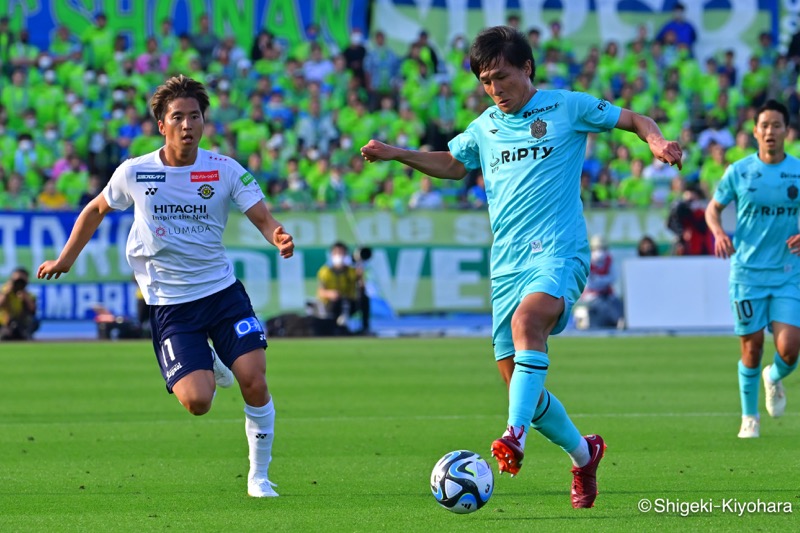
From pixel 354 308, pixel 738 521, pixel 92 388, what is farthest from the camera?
pixel 354 308

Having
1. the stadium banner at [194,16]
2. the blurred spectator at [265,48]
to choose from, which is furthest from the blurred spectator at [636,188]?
the stadium banner at [194,16]

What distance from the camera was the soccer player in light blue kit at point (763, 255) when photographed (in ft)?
34.1

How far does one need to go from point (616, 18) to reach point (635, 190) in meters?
8.78

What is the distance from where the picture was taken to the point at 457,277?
23969 millimetres

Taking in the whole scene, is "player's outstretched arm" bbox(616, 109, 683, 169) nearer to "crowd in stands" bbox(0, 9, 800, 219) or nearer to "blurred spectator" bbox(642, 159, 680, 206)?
"crowd in stands" bbox(0, 9, 800, 219)

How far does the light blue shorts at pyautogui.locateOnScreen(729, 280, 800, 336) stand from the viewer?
34.1 ft

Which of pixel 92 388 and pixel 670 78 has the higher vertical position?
pixel 670 78

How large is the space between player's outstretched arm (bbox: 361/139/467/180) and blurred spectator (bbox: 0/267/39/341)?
1532cm

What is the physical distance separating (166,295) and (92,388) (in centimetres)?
746

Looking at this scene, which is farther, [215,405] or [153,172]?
[215,405]

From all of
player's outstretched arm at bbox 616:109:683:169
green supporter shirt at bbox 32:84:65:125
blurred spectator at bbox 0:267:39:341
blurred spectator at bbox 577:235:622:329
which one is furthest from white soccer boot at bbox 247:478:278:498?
green supporter shirt at bbox 32:84:65:125

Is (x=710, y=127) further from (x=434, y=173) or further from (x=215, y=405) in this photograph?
(x=434, y=173)

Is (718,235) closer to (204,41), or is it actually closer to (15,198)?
(15,198)

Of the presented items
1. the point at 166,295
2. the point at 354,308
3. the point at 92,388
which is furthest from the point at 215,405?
the point at 354,308
